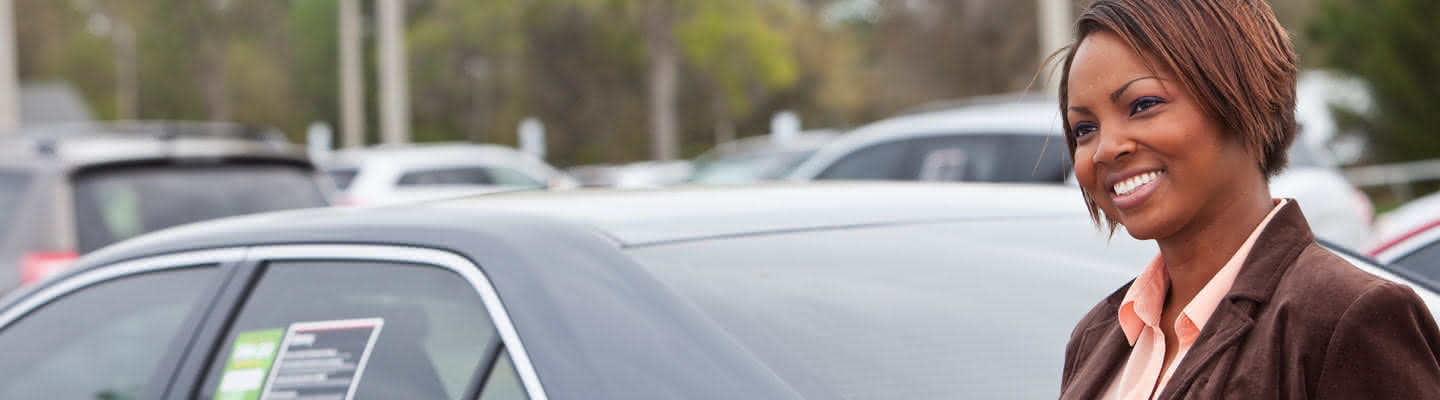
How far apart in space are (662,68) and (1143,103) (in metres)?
44.7

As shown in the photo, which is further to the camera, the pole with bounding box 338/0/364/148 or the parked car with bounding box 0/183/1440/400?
the pole with bounding box 338/0/364/148

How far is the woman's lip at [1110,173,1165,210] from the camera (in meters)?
1.72

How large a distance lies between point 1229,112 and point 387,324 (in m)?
1.58

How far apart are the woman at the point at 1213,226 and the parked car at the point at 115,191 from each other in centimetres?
655

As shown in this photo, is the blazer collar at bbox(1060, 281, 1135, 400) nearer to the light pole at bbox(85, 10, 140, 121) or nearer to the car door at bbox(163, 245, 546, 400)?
the car door at bbox(163, 245, 546, 400)

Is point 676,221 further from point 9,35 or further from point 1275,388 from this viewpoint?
point 9,35

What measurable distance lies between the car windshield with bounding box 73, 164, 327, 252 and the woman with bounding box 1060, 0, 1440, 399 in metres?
6.63

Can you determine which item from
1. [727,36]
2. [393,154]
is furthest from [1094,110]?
[727,36]

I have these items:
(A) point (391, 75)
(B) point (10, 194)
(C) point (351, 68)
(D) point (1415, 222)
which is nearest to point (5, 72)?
(A) point (391, 75)

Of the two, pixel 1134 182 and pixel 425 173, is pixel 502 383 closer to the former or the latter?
pixel 1134 182

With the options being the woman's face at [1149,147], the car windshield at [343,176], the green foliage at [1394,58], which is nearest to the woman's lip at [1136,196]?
the woman's face at [1149,147]

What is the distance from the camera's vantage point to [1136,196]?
5.72 feet

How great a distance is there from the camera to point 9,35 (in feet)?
83.6

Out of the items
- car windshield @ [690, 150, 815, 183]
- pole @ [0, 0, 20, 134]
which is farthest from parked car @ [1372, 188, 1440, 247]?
pole @ [0, 0, 20, 134]
